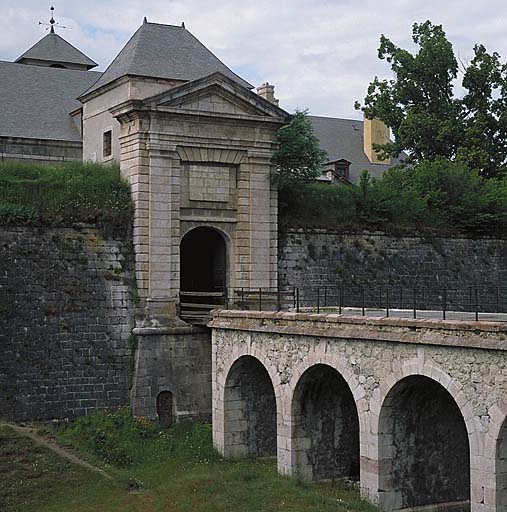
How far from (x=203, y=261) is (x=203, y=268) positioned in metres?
0.22

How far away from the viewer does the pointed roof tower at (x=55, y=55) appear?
131ft

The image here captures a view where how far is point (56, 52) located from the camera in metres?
40.8

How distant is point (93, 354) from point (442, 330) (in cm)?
1069

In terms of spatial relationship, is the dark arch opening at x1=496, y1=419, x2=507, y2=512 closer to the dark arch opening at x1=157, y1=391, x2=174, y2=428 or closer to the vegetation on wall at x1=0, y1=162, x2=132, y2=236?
the dark arch opening at x1=157, y1=391, x2=174, y2=428

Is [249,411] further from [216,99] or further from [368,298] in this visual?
[216,99]

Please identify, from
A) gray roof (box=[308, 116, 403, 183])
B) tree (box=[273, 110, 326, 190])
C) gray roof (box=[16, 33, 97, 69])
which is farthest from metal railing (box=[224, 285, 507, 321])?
gray roof (box=[16, 33, 97, 69])

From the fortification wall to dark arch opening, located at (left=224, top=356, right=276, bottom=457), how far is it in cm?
487

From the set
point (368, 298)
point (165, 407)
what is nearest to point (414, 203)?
point (368, 298)

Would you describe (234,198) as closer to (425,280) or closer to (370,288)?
(370,288)

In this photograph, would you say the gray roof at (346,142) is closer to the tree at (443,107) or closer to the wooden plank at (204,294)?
the tree at (443,107)

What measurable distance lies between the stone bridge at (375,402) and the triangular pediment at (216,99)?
6043mm

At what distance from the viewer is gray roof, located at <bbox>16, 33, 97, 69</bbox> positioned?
40.1 m

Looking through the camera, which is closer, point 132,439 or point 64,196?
point 132,439

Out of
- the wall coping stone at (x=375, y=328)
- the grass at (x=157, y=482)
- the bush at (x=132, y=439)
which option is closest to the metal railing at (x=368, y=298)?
the wall coping stone at (x=375, y=328)
